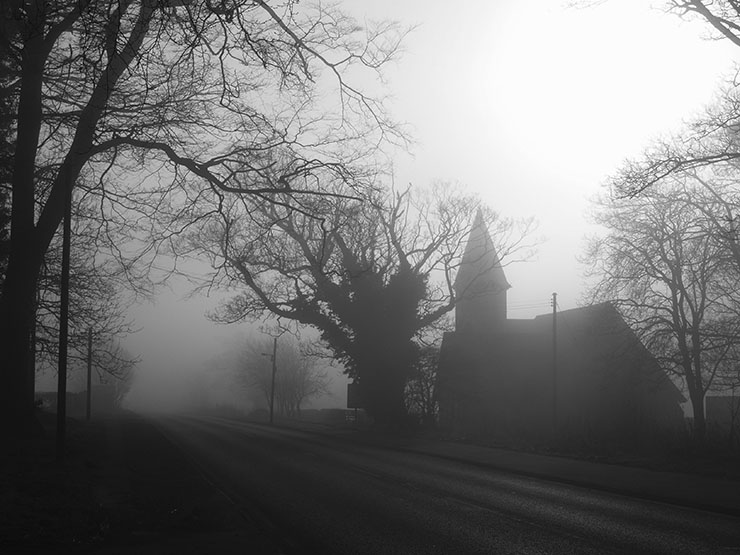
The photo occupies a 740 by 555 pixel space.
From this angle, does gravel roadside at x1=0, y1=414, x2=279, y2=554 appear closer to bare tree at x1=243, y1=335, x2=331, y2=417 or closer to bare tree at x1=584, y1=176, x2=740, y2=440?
bare tree at x1=584, y1=176, x2=740, y2=440

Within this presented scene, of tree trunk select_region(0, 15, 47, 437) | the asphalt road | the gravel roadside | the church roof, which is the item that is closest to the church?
the church roof

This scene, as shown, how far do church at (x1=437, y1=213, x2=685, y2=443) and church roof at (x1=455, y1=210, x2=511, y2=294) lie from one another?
0.27ft

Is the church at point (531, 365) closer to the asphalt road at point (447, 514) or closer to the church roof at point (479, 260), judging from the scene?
the church roof at point (479, 260)

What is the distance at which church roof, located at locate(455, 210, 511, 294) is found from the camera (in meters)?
42.2

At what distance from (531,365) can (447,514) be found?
49.6 metres

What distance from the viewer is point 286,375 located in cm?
10844

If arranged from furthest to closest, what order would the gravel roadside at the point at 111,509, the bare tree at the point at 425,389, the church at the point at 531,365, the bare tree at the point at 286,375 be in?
the bare tree at the point at 286,375 < the church at the point at 531,365 < the bare tree at the point at 425,389 < the gravel roadside at the point at 111,509

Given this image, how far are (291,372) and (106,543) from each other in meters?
102

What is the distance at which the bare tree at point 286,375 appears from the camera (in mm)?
106562

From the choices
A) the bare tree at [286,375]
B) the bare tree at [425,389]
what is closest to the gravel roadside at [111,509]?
the bare tree at [425,389]

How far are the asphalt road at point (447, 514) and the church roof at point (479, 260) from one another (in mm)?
25207

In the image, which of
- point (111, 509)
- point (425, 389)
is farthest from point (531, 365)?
point (111, 509)

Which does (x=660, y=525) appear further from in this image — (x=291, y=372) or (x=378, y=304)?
(x=291, y=372)

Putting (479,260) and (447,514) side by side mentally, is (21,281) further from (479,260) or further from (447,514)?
(479,260)
